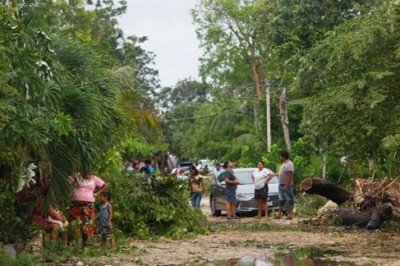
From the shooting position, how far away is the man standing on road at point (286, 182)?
24.8m

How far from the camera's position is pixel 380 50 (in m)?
18.4

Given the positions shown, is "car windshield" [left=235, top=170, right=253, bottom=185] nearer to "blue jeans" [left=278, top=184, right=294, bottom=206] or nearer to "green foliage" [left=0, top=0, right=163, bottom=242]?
"blue jeans" [left=278, top=184, right=294, bottom=206]

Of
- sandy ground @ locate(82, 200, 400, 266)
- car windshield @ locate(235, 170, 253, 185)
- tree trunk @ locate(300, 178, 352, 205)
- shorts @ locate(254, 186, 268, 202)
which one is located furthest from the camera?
car windshield @ locate(235, 170, 253, 185)

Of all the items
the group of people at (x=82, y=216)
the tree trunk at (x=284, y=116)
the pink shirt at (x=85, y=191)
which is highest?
the tree trunk at (x=284, y=116)

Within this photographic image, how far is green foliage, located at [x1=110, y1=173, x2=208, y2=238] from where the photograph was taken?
64.1ft

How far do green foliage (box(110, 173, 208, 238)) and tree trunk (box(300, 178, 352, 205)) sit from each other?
10.9ft

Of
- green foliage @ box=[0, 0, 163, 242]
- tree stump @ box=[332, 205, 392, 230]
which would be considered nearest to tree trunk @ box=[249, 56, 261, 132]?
tree stump @ box=[332, 205, 392, 230]

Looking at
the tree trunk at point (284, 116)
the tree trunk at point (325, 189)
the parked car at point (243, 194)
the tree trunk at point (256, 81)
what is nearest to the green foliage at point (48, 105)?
the tree trunk at point (325, 189)

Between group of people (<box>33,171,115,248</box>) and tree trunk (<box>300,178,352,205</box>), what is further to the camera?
tree trunk (<box>300,178,352,205</box>)

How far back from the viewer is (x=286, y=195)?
992 inches

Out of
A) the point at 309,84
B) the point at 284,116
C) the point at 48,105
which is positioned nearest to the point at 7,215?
the point at 48,105

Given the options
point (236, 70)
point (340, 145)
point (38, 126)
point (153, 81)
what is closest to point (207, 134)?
point (236, 70)

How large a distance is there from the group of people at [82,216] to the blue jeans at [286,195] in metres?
8.66

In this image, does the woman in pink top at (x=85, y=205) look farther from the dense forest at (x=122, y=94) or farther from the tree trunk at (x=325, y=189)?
the tree trunk at (x=325, y=189)
